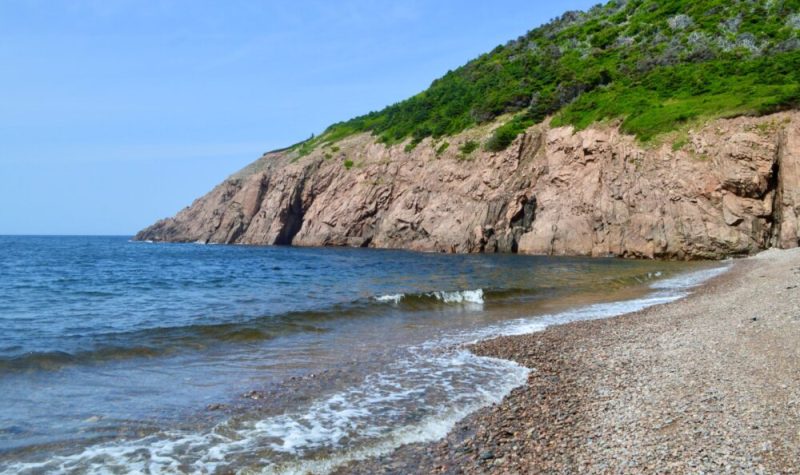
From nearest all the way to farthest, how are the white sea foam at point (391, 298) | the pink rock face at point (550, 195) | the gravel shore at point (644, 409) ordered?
the gravel shore at point (644, 409) → the white sea foam at point (391, 298) → the pink rock face at point (550, 195)

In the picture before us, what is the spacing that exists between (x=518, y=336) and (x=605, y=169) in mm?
33108

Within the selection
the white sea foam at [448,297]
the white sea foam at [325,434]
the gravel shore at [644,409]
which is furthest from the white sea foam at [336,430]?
the white sea foam at [448,297]

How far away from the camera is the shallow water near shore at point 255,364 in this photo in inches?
295

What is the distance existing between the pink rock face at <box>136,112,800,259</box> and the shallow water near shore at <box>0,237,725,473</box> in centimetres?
1092

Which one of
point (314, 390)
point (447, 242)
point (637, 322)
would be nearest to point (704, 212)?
point (447, 242)

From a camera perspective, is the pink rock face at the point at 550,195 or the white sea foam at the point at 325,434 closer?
the white sea foam at the point at 325,434

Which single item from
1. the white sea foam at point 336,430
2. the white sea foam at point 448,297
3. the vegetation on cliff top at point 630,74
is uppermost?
the vegetation on cliff top at point 630,74

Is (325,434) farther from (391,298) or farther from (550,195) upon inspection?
(550,195)

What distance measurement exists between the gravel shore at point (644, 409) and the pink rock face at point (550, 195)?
26.4 m

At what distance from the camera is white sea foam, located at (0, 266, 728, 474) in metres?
6.91

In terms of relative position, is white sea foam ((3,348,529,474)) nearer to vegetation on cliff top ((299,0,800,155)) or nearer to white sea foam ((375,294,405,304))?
white sea foam ((375,294,405,304))

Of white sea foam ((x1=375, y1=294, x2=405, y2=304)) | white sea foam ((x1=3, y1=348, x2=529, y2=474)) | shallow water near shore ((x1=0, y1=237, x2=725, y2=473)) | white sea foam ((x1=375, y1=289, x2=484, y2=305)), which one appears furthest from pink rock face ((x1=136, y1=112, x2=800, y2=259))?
white sea foam ((x1=3, y1=348, x2=529, y2=474))

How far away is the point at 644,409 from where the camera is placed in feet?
24.8

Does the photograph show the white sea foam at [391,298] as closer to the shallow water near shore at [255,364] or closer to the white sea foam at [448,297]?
the white sea foam at [448,297]
